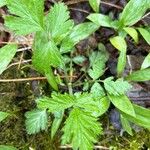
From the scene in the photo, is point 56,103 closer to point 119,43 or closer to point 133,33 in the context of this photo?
point 119,43

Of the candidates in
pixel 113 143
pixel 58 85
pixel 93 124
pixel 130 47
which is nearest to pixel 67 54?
pixel 58 85

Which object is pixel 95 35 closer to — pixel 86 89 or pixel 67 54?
pixel 67 54

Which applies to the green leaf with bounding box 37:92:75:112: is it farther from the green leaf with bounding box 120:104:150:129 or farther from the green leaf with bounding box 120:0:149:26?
the green leaf with bounding box 120:0:149:26

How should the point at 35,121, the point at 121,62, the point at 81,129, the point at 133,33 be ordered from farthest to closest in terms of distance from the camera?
the point at 133,33 < the point at 121,62 < the point at 35,121 < the point at 81,129

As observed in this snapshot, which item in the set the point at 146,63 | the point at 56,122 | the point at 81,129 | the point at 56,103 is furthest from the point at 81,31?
the point at 81,129

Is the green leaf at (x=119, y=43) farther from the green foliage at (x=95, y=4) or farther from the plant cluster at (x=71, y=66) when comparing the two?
the green foliage at (x=95, y=4)

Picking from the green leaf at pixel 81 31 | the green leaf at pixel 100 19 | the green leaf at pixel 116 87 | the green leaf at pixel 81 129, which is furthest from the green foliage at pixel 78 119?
the green leaf at pixel 100 19
